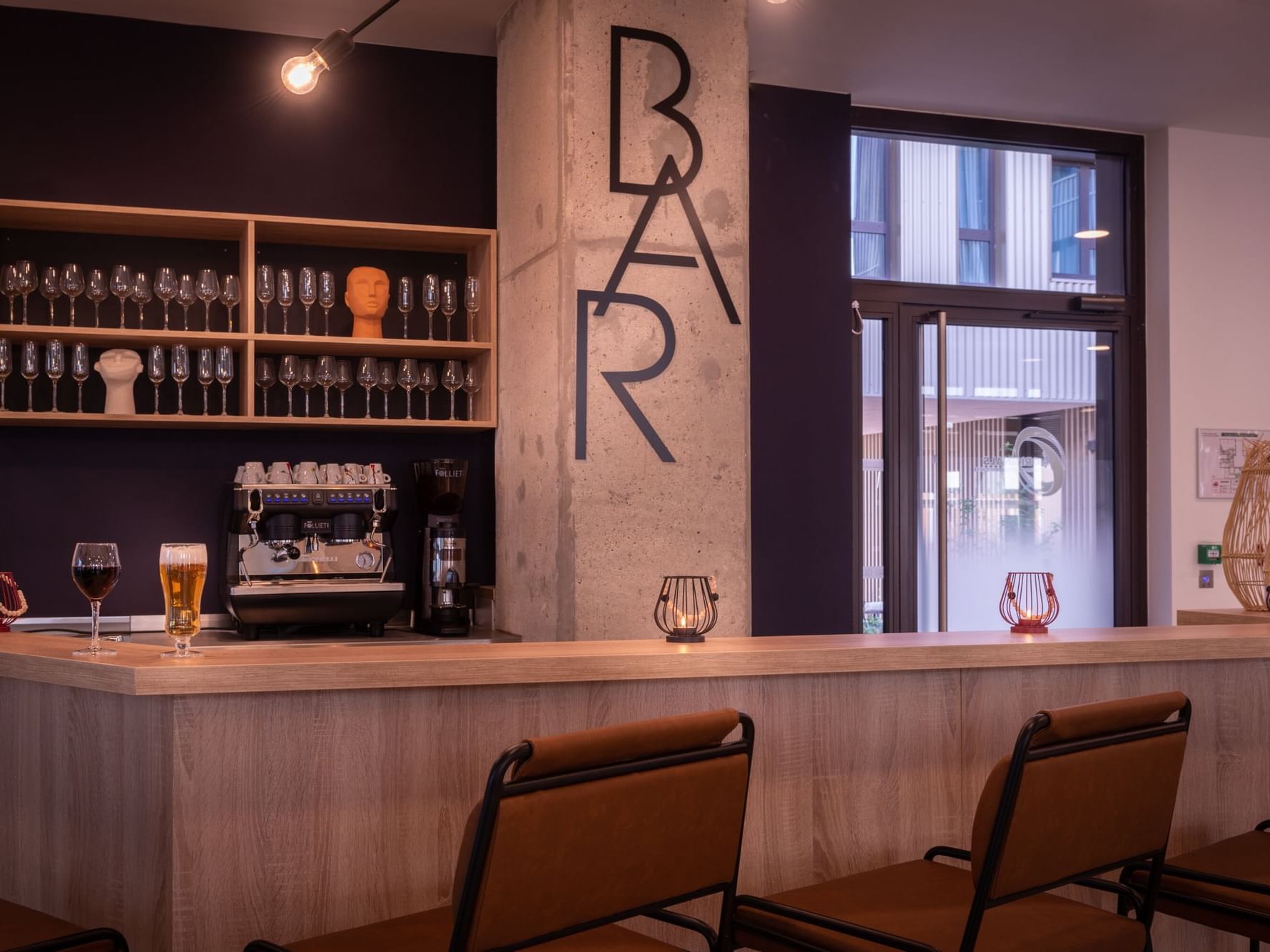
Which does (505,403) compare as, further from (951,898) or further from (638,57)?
(951,898)

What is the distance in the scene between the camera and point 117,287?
3.90 metres

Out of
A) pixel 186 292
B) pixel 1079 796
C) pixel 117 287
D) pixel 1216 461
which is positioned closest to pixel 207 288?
pixel 186 292

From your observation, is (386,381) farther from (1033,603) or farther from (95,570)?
(1033,603)

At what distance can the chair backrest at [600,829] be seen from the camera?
139cm

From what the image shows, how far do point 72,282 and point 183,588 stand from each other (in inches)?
90.7

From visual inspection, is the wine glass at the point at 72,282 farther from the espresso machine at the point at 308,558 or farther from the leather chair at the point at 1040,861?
the leather chair at the point at 1040,861

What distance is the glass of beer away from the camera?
193cm

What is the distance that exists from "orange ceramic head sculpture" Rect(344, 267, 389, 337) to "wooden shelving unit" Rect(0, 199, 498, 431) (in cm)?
8

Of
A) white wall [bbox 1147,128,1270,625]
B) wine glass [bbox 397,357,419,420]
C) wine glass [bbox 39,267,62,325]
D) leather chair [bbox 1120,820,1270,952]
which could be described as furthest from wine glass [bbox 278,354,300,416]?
white wall [bbox 1147,128,1270,625]

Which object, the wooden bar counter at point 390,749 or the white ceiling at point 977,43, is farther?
the white ceiling at point 977,43

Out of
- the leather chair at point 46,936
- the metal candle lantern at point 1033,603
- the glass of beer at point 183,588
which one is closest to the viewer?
the leather chair at point 46,936

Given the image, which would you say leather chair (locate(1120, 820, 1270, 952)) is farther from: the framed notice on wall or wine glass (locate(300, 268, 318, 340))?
the framed notice on wall

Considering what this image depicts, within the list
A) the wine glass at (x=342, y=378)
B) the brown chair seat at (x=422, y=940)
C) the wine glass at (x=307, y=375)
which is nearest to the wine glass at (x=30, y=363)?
the wine glass at (x=307, y=375)

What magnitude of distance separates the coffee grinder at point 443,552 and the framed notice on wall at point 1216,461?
3.18 metres
